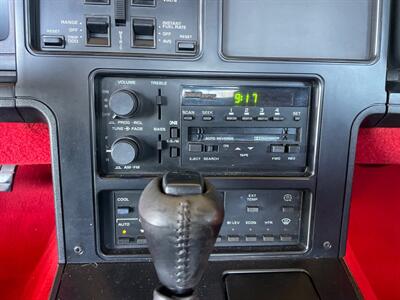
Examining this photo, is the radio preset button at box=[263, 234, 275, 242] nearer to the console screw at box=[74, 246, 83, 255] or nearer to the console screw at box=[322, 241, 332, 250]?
the console screw at box=[322, 241, 332, 250]

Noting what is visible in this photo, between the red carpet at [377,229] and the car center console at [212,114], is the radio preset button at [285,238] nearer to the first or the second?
the car center console at [212,114]

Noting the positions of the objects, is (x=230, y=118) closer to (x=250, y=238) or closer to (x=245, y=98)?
(x=245, y=98)

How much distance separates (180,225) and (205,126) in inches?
10.2

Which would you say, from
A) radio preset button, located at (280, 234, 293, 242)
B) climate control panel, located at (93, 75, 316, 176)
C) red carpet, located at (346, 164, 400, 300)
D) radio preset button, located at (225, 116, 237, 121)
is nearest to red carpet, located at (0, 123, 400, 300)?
red carpet, located at (346, 164, 400, 300)

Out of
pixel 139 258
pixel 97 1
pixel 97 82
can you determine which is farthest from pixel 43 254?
pixel 97 1

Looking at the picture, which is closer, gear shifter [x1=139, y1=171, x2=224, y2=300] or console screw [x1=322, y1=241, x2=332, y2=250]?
gear shifter [x1=139, y1=171, x2=224, y2=300]

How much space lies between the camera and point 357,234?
87cm

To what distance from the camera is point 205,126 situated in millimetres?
596

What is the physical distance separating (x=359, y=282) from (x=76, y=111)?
55 cm

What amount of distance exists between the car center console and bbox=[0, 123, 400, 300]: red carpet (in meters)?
0.13

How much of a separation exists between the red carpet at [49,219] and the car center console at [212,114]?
0.42 feet

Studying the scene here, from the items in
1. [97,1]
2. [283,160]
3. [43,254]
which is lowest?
[43,254]

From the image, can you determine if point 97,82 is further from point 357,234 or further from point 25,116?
point 357,234

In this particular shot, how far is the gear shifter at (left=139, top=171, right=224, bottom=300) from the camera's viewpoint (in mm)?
367
